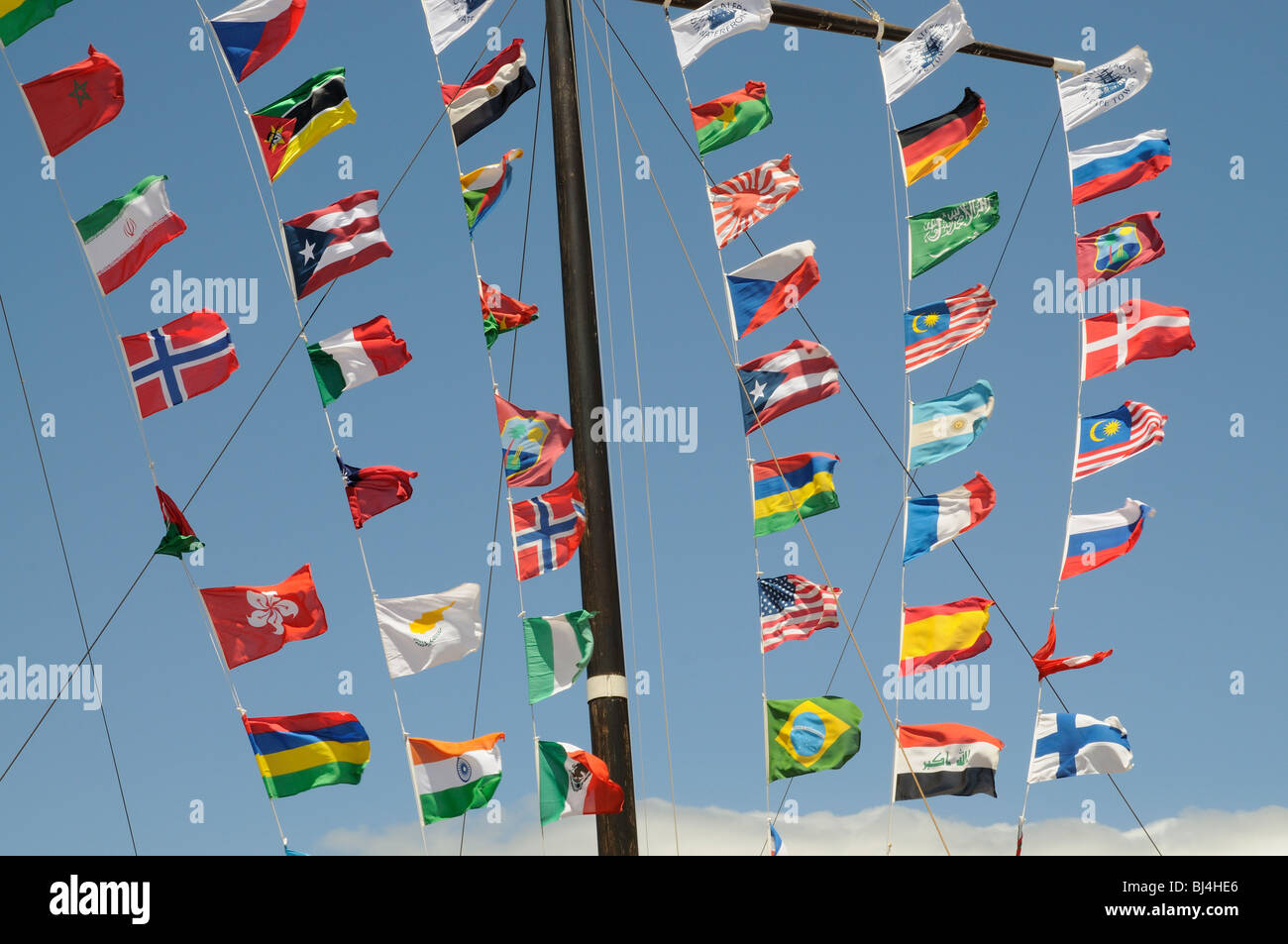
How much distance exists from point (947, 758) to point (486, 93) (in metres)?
8.10

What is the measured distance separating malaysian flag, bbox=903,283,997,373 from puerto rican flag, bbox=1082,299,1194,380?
1.91 metres

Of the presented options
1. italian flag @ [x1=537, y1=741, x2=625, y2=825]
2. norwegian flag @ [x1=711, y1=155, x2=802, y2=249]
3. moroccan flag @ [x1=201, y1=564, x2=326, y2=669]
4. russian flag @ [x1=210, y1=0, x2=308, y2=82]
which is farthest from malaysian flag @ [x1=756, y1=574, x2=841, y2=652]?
russian flag @ [x1=210, y1=0, x2=308, y2=82]

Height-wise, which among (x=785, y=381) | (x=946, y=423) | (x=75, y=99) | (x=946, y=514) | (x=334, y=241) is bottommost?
(x=946, y=514)

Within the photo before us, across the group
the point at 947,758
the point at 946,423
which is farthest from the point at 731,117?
the point at 947,758

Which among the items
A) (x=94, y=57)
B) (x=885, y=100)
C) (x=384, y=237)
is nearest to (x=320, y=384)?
(x=384, y=237)

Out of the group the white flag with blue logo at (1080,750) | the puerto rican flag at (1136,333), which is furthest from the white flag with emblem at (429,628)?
the puerto rican flag at (1136,333)

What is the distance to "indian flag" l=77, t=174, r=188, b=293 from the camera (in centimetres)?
1097

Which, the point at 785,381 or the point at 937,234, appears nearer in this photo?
the point at 785,381

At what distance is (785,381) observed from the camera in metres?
13.5

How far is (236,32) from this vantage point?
1205 centimetres

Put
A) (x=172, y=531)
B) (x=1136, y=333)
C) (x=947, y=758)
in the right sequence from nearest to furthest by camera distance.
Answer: (x=172, y=531), (x=947, y=758), (x=1136, y=333)

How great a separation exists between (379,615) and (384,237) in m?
3.73

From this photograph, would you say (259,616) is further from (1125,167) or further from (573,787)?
(1125,167)

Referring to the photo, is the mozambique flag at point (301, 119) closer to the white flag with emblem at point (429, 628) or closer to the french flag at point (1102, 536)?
the white flag with emblem at point (429, 628)
